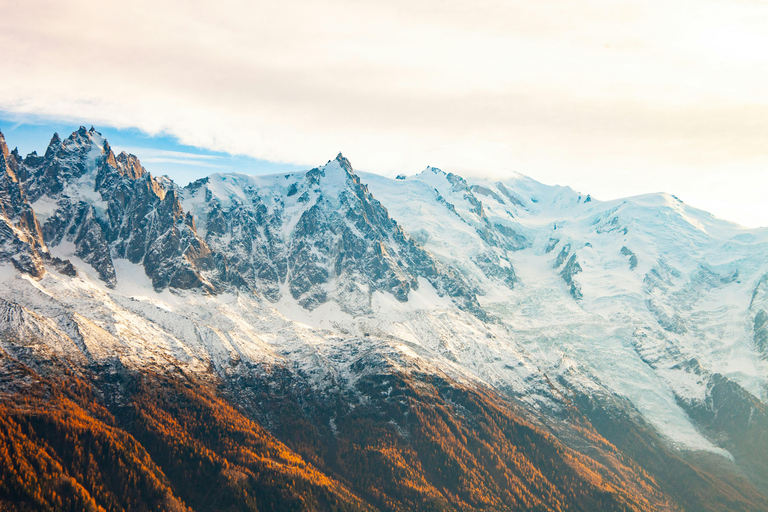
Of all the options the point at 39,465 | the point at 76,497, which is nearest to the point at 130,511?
the point at 76,497

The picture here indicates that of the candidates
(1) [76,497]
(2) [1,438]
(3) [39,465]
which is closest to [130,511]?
(1) [76,497]

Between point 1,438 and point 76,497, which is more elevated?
point 1,438

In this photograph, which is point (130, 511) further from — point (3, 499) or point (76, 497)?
point (3, 499)

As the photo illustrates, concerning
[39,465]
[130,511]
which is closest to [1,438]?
→ [39,465]

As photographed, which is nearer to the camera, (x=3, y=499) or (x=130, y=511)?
(x=3, y=499)

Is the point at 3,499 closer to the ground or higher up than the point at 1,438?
closer to the ground

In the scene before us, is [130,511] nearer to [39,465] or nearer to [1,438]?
[39,465]

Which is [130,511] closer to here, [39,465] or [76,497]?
[76,497]

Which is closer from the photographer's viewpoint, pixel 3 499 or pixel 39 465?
pixel 3 499
